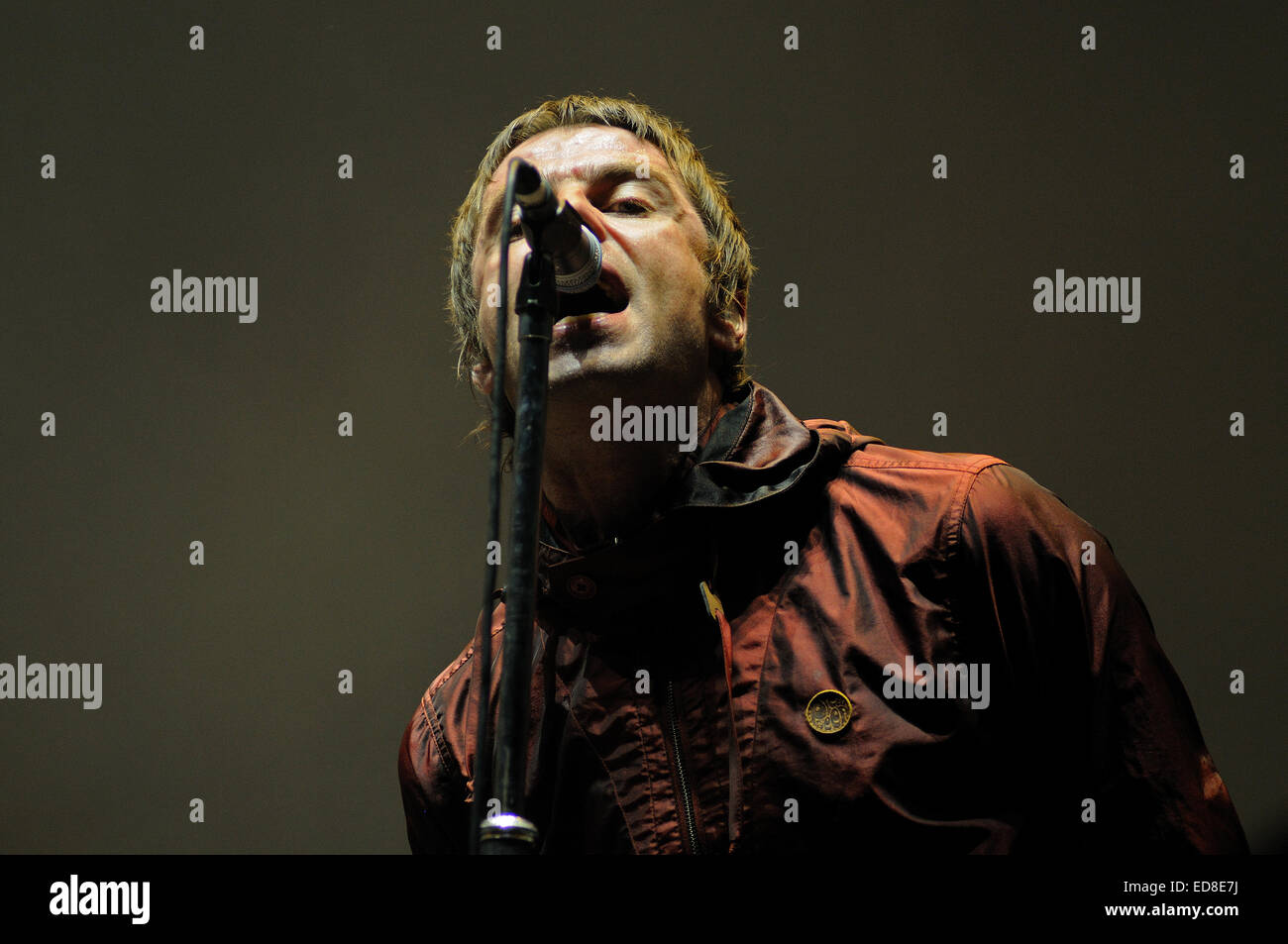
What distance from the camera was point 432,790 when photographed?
175 centimetres

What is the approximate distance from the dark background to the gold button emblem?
1.03 meters

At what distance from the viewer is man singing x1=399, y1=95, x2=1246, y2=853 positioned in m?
1.41

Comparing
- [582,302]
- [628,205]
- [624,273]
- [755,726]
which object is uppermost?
[628,205]

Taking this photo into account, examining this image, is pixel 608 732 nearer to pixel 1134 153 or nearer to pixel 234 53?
pixel 1134 153

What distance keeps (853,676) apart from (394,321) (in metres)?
1.51

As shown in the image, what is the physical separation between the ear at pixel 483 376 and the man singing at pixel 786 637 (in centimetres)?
17
